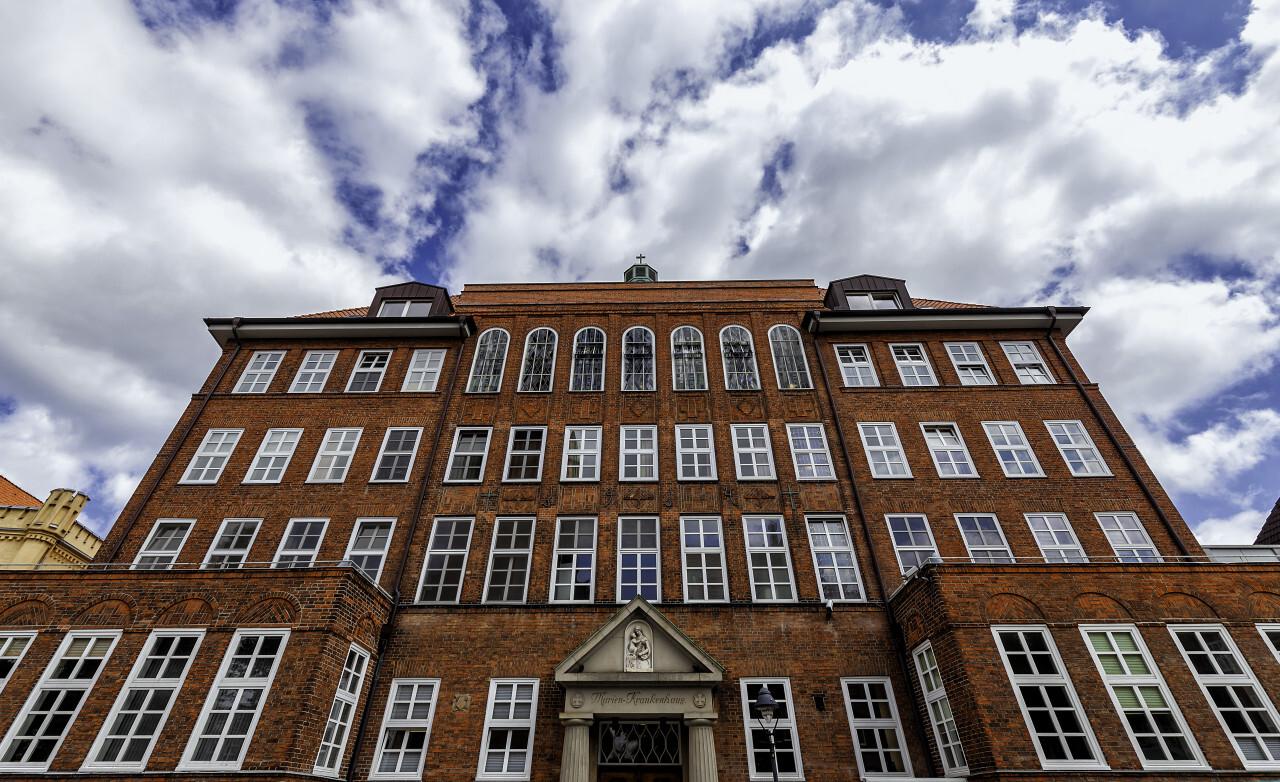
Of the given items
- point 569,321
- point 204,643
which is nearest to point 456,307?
point 569,321

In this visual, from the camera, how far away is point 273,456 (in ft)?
61.8

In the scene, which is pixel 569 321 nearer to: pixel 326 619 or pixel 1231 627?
pixel 326 619

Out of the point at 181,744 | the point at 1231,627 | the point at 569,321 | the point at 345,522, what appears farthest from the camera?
the point at 569,321

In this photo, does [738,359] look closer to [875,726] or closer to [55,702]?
[875,726]

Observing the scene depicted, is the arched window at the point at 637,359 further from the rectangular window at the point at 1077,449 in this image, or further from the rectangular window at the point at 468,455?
the rectangular window at the point at 1077,449

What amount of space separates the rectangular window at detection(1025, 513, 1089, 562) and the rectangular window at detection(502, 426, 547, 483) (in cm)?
1461

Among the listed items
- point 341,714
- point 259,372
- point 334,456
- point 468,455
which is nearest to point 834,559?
point 468,455

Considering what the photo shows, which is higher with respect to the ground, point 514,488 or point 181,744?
point 514,488

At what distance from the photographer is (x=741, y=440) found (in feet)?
62.7

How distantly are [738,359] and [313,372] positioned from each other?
1548cm

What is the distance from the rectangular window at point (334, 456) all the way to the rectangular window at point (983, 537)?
18.6m

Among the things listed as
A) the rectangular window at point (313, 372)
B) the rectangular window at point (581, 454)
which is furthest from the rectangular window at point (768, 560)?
the rectangular window at point (313, 372)

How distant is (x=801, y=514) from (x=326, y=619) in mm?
12522

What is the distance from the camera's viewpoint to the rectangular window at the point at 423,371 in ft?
68.1
